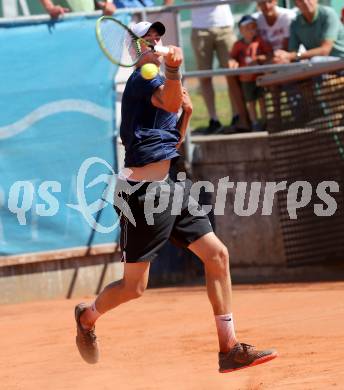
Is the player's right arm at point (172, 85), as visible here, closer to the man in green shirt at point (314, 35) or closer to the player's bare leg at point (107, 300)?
the player's bare leg at point (107, 300)

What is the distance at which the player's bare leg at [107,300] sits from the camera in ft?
21.8

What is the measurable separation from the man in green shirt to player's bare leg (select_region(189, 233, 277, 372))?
5.24 metres

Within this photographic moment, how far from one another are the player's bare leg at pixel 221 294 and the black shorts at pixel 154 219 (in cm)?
10

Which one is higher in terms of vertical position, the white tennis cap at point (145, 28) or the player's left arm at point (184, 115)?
the white tennis cap at point (145, 28)

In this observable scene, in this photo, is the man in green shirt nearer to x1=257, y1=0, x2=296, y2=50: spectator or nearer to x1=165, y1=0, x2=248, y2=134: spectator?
x1=257, y1=0, x2=296, y2=50: spectator

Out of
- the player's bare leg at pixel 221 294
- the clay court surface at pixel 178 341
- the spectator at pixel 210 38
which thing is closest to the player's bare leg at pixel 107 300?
the clay court surface at pixel 178 341

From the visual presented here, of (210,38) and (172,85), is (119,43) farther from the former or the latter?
(210,38)

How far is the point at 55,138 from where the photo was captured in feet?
35.8

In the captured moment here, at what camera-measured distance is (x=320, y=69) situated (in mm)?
11008

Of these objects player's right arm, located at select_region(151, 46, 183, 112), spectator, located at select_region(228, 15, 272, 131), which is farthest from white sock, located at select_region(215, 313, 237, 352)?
spectator, located at select_region(228, 15, 272, 131)

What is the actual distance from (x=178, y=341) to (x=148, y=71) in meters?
3.07

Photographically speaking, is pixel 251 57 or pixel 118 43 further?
pixel 251 57

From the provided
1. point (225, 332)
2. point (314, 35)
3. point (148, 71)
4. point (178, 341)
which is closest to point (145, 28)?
point (148, 71)

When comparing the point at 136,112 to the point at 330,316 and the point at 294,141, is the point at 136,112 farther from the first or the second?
the point at 294,141
